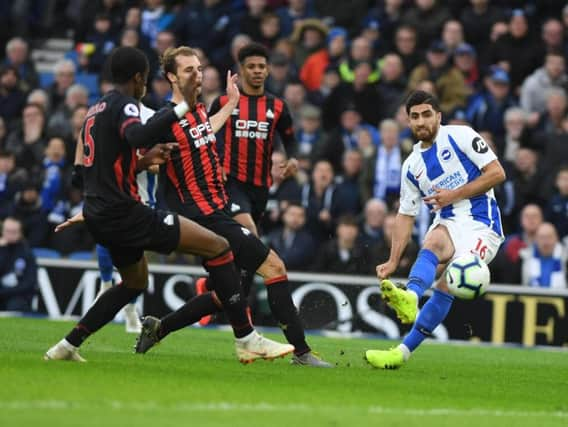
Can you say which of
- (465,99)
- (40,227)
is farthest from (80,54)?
(465,99)

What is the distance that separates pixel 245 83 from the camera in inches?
494

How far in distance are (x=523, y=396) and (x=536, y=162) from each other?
28.5 feet

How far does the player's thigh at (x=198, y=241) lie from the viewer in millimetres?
9750

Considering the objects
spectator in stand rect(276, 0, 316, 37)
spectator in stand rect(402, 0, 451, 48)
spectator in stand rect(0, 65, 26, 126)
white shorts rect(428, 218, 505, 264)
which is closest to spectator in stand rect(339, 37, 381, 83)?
spectator in stand rect(402, 0, 451, 48)

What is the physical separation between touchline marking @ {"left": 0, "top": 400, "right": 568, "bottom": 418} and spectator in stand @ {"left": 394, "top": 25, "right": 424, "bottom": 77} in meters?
11.8

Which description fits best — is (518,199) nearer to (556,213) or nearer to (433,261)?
(556,213)

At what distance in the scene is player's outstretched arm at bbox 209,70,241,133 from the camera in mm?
10891

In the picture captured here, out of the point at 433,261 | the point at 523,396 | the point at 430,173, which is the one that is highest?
the point at 430,173

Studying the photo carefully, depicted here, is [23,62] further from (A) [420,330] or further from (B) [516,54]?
(A) [420,330]

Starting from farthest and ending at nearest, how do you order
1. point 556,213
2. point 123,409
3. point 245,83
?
point 556,213 → point 245,83 → point 123,409

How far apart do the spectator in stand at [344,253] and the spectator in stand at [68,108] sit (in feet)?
16.1

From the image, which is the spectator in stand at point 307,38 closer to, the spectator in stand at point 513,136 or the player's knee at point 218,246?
the spectator in stand at point 513,136

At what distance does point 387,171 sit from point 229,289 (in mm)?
8552

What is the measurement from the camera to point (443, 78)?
19.1 meters
